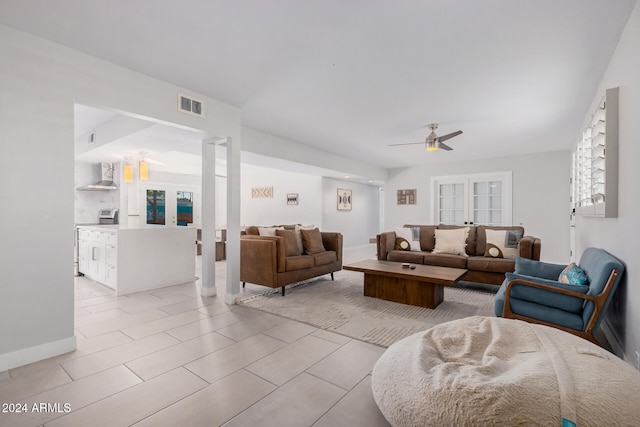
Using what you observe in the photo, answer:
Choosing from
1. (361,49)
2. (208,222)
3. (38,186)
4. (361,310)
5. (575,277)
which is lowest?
(361,310)

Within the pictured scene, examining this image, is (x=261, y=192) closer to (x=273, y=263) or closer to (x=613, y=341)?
(x=273, y=263)

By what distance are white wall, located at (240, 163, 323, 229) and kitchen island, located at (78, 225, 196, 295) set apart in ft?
13.3

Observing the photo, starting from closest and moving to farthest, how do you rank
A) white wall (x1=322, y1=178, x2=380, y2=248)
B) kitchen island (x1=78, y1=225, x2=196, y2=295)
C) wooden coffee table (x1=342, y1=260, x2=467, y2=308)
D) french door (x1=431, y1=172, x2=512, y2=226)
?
wooden coffee table (x1=342, y1=260, x2=467, y2=308) < kitchen island (x1=78, y1=225, x2=196, y2=295) < french door (x1=431, y1=172, x2=512, y2=226) < white wall (x1=322, y1=178, x2=380, y2=248)

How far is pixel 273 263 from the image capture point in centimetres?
420

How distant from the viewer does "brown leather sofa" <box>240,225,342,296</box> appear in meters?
4.21

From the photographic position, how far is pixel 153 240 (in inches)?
184

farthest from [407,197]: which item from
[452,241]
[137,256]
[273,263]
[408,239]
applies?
[137,256]

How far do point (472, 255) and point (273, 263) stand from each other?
3334 mm

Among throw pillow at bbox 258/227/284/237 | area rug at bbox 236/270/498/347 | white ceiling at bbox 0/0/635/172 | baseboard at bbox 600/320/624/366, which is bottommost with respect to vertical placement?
area rug at bbox 236/270/498/347

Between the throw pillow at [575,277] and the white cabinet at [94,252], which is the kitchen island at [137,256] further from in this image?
the throw pillow at [575,277]

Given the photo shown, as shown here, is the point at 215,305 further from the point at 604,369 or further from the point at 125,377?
the point at 604,369

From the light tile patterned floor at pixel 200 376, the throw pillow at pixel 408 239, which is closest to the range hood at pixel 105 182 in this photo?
the light tile patterned floor at pixel 200 376

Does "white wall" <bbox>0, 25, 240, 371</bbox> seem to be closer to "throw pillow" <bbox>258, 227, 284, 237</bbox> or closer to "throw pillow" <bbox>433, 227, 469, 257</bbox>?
"throw pillow" <bbox>258, 227, 284, 237</bbox>

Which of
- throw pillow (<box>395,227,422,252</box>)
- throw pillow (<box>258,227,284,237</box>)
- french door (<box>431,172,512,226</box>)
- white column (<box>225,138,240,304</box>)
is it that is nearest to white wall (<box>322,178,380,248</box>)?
french door (<box>431,172,512,226</box>)
